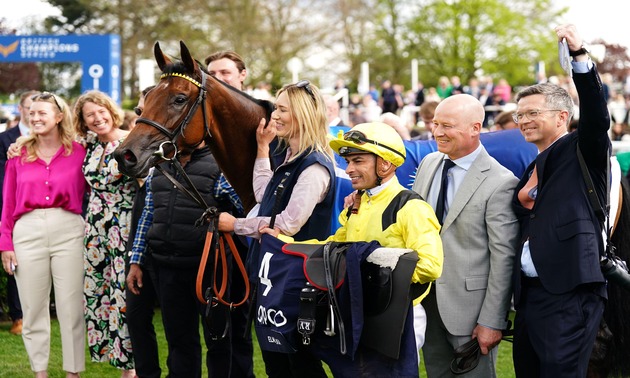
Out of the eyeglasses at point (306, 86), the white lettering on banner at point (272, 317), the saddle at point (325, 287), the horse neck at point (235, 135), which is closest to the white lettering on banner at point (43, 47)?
the horse neck at point (235, 135)

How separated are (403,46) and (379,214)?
38.4m

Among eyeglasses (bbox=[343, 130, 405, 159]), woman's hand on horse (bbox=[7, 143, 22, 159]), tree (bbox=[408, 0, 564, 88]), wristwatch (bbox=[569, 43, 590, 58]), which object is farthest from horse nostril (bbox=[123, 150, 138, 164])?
tree (bbox=[408, 0, 564, 88])

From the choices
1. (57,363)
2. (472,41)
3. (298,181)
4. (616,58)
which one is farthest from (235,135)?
(616,58)

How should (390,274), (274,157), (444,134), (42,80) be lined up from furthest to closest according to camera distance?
(42,80)
(274,157)
(444,134)
(390,274)

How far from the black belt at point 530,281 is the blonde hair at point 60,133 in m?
3.26

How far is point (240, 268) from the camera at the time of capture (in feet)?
15.2

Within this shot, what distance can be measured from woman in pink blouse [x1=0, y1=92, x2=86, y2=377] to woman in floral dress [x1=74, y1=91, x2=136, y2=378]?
0.31ft

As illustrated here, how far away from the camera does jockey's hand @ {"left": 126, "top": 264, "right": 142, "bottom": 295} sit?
16.6 feet

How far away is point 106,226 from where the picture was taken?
5.48 metres

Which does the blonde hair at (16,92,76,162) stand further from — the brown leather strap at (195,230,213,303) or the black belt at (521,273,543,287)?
the black belt at (521,273,543,287)

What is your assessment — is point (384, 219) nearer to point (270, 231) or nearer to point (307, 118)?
point (270, 231)

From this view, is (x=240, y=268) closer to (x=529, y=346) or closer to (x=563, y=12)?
(x=529, y=346)

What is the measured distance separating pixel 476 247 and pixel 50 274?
3.11 meters

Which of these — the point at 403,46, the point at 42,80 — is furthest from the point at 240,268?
the point at 403,46
